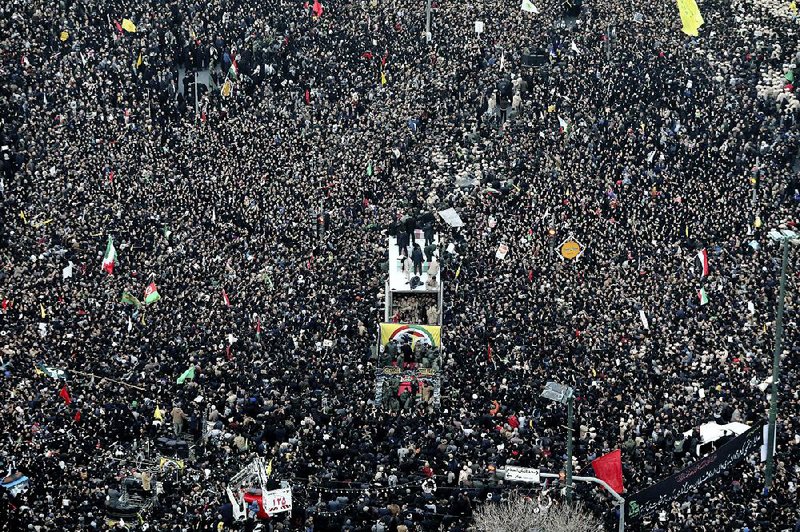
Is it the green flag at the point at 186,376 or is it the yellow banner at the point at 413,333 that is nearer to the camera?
the green flag at the point at 186,376

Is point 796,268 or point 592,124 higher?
point 592,124

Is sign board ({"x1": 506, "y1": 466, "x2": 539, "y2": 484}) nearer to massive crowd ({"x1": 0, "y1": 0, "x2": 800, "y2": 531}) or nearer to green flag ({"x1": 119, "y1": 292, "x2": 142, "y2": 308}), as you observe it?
massive crowd ({"x1": 0, "y1": 0, "x2": 800, "y2": 531})

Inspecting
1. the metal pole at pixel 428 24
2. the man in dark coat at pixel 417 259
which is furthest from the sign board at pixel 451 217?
the metal pole at pixel 428 24

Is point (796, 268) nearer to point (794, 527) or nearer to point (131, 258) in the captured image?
point (794, 527)

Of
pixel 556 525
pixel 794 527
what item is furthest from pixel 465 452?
pixel 794 527

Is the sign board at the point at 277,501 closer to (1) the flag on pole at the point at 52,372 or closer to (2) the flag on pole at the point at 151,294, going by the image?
(1) the flag on pole at the point at 52,372

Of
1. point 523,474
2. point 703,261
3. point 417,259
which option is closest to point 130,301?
point 417,259

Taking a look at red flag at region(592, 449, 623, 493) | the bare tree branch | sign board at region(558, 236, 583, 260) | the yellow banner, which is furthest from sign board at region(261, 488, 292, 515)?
sign board at region(558, 236, 583, 260)
